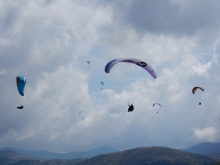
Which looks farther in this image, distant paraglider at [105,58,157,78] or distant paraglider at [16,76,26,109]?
distant paraglider at [16,76,26,109]

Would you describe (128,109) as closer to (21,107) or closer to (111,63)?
(111,63)

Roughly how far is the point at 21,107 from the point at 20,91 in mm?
3934

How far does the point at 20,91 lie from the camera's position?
50.3m

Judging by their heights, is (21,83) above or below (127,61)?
below

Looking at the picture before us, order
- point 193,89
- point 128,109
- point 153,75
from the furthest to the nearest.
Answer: point 193,89
point 153,75
point 128,109

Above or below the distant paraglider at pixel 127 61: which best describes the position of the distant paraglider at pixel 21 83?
below

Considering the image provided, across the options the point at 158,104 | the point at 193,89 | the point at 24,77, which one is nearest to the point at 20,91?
the point at 24,77

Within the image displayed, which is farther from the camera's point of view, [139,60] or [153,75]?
[153,75]

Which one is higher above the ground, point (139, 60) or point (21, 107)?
point (139, 60)

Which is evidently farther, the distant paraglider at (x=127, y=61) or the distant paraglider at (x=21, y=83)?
the distant paraglider at (x=21, y=83)

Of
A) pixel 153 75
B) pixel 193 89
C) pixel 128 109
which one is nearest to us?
pixel 128 109

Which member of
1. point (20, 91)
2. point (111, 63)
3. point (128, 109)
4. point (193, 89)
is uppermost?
point (193, 89)

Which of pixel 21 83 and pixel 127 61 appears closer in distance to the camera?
pixel 127 61

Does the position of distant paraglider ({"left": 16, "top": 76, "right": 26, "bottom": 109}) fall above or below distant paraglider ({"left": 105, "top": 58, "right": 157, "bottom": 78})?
below
